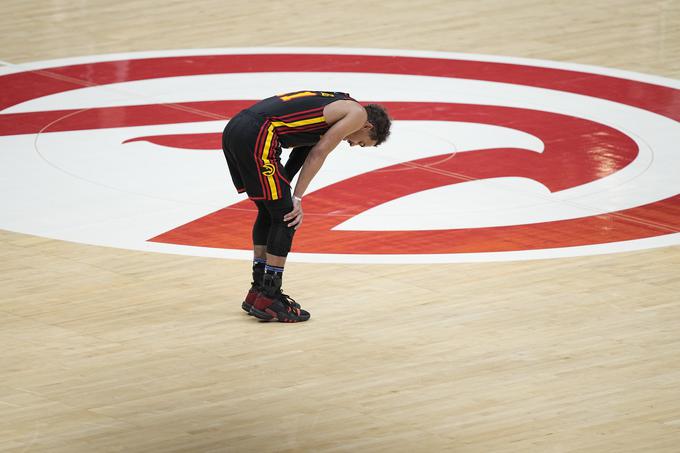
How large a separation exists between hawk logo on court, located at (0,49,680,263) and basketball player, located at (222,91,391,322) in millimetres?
107

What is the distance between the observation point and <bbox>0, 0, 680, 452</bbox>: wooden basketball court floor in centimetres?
602

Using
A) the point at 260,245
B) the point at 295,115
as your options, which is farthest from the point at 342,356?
the point at 295,115

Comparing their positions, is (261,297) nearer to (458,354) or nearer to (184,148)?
(458,354)

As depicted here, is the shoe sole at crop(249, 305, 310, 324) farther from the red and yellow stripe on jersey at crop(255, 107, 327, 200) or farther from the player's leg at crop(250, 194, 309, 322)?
the red and yellow stripe on jersey at crop(255, 107, 327, 200)

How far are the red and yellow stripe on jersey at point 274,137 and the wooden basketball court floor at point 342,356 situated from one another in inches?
28.7

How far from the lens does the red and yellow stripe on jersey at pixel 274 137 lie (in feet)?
24.0

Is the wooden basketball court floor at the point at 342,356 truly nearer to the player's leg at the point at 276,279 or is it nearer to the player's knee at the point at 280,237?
the player's leg at the point at 276,279

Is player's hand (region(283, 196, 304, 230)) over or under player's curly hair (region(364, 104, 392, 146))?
under

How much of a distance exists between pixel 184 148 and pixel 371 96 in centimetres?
189

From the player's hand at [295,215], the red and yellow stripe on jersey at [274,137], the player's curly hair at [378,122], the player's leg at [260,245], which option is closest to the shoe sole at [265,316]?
the player's leg at [260,245]

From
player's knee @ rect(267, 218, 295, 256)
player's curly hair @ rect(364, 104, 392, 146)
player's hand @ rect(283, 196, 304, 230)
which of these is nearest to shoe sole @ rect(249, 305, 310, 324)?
player's knee @ rect(267, 218, 295, 256)

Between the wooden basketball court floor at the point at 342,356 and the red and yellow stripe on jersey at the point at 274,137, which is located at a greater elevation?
the red and yellow stripe on jersey at the point at 274,137

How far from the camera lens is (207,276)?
26.9ft

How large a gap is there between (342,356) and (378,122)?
1189 mm
